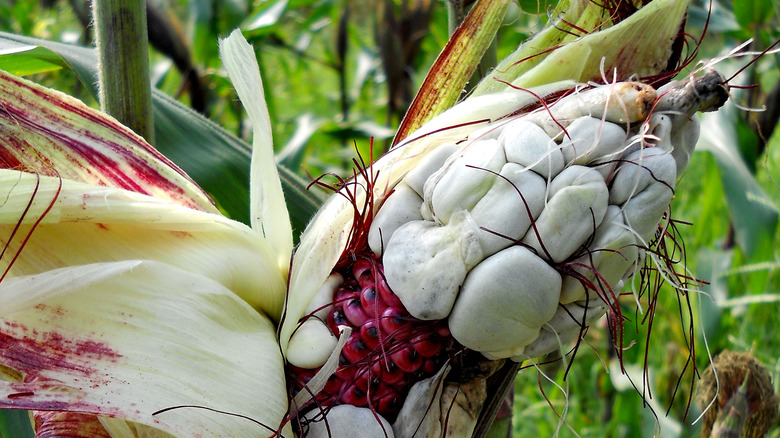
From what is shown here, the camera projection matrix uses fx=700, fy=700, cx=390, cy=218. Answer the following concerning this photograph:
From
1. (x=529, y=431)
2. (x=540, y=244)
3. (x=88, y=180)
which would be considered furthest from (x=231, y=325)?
(x=529, y=431)

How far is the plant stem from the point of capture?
798mm

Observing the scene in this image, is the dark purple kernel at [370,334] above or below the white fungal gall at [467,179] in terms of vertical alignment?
below

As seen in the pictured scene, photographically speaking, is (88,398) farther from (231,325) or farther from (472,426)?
(472,426)

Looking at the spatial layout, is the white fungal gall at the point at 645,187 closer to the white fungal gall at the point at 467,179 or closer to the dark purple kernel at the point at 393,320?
the white fungal gall at the point at 467,179

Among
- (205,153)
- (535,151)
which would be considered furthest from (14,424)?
(535,151)

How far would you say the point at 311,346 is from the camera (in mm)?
694

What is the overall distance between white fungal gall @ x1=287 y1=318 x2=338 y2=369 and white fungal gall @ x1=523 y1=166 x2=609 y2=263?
22 centimetres

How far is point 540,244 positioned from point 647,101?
0.54 ft

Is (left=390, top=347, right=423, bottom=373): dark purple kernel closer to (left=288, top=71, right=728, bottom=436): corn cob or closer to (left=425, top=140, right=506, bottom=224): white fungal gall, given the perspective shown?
(left=288, top=71, right=728, bottom=436): corn cob

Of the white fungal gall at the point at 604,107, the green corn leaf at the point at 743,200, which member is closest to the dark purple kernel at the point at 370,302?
A: the white fungal gall at the point at 604,107

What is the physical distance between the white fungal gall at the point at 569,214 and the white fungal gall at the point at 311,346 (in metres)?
0.22

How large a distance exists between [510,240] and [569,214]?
56 mm

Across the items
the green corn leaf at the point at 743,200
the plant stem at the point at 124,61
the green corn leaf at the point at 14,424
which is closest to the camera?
the plant stem at the point at 124,61

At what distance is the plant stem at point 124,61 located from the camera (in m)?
0.80
